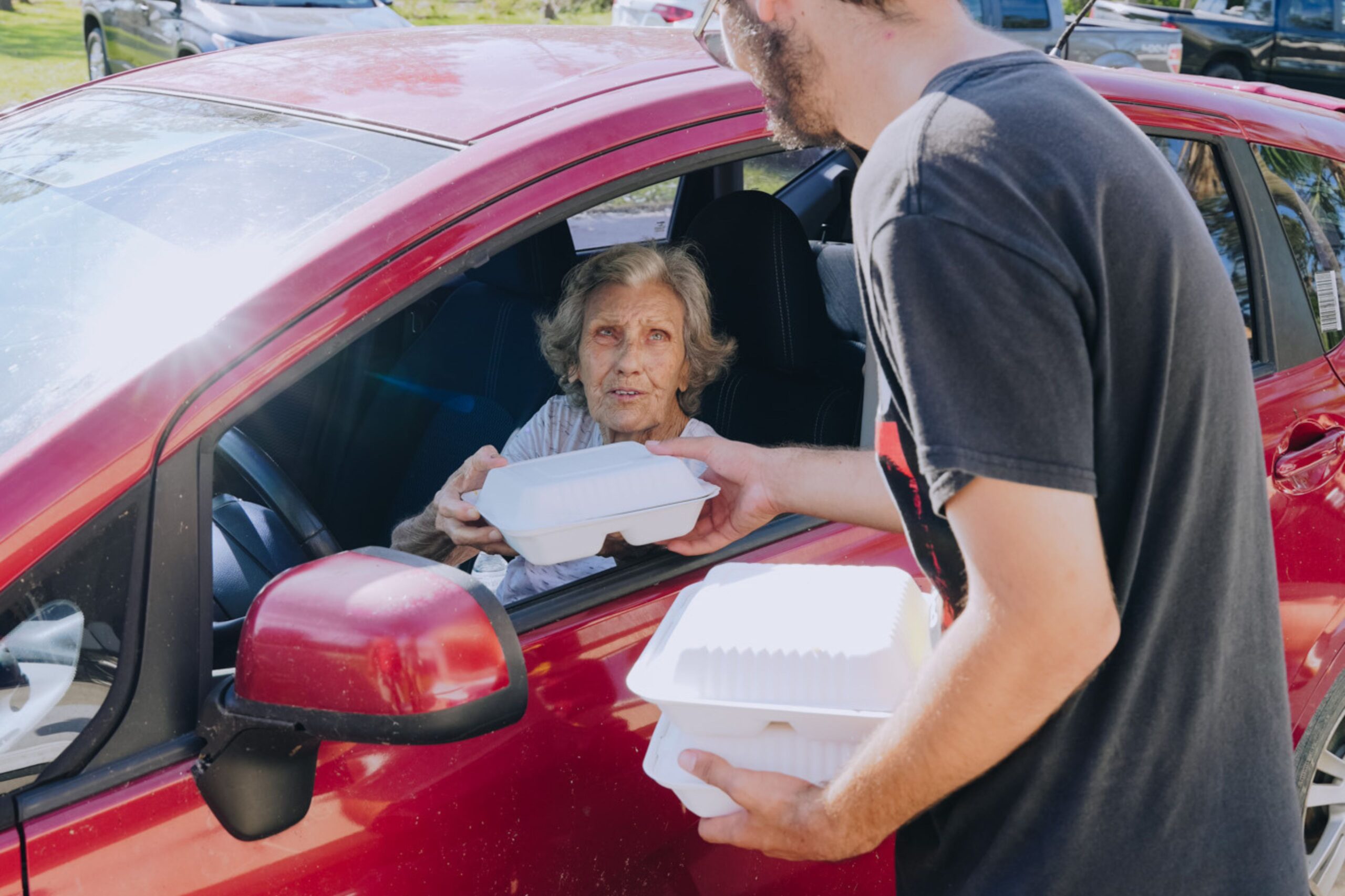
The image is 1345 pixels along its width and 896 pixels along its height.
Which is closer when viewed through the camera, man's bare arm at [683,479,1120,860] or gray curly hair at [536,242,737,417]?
man's bare arm at [683,479,1120,860]

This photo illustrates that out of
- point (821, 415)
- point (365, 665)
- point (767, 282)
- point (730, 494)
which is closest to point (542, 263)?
point (767, 282)

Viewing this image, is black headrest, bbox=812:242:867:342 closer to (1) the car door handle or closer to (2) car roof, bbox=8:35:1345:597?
(2) car roof, bbox=8:35:1345:597

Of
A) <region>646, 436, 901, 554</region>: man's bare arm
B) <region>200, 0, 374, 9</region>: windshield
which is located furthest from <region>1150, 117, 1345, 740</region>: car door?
<region>200, 0, 374, 9</region>: windshield

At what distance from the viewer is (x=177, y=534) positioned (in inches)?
50.0

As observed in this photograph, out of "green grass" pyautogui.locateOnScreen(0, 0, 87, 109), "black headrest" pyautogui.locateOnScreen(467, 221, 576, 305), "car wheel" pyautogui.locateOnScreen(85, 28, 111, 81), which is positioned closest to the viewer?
"black headrest" pyautogui.locateOnScreen(467, 221, 576, 305)

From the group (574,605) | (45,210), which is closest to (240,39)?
(45,210)

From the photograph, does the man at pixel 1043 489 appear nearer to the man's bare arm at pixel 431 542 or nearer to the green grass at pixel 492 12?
the man's bare arm at pixel 431 542

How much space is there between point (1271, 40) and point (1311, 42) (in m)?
0.45

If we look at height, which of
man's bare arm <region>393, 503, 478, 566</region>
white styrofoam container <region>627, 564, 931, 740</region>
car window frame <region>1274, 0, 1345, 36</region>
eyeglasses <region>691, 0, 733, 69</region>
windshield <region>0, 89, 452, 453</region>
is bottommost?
man's bare arm <region>393, 503, 478, 566</region>

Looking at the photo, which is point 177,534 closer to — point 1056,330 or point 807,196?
point 1056,330

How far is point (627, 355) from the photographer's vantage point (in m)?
2.42

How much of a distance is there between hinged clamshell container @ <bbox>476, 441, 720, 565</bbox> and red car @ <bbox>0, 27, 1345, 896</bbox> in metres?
0.06

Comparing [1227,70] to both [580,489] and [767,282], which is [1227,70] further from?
[580,489]

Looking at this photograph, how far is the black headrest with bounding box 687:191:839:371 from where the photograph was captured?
99.6 inches
